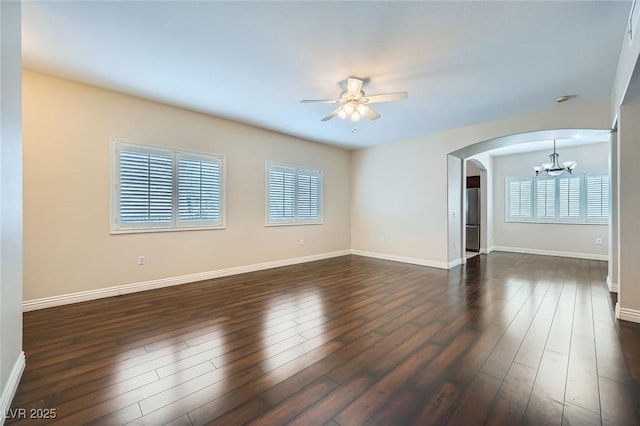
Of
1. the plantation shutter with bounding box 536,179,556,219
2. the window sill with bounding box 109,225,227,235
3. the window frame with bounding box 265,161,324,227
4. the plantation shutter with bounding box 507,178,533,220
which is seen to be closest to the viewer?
the window sill with bounding box 109,225,227,235

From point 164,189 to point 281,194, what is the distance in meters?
2.24

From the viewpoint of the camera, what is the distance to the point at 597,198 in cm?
658

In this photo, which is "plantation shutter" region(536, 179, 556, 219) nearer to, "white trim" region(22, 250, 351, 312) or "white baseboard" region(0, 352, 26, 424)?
"white trim" region(22, 250, 351, 312)

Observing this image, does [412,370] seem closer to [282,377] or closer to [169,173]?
[282,377]

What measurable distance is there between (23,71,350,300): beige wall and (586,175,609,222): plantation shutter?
780 cm

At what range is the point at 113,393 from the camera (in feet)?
5.82

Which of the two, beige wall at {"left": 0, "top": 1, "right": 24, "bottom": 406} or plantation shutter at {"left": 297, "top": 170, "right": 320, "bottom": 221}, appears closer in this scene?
beige wall at {"left": 0, "top": 1, "right": 24, "bottom": 406}

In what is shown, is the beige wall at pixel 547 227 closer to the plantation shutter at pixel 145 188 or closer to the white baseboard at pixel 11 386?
the plantation shutter at pixel 145 188

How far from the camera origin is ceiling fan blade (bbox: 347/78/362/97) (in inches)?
124

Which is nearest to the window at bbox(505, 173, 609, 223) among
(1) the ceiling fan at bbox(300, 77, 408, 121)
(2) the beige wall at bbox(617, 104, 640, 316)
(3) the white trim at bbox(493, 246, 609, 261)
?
(3) the white trim at bbox(493, 246, 609, 261)

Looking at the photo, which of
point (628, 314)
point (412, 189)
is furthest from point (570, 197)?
point (628, 314)

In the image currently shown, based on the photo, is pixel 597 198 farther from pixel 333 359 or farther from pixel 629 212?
pixel 333 359

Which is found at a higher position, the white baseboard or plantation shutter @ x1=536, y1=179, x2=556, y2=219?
plantation shutter @ x1=536, y1=179, x2=556, y2=219

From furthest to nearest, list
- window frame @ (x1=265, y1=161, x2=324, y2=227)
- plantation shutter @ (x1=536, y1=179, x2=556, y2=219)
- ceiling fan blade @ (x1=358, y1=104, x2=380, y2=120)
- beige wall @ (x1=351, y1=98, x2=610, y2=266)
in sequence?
plantation shutter @ (x1=536, y1=179, x2=556, y2=219) → window frame @ (x1=265, y1=161, x2=324, y2=227) → beige wall @ (x1=351, y1=98, x2=610, y2=266) → ceiling fan blade @ (x1=358, y1=104, x2=380, y2=120)
